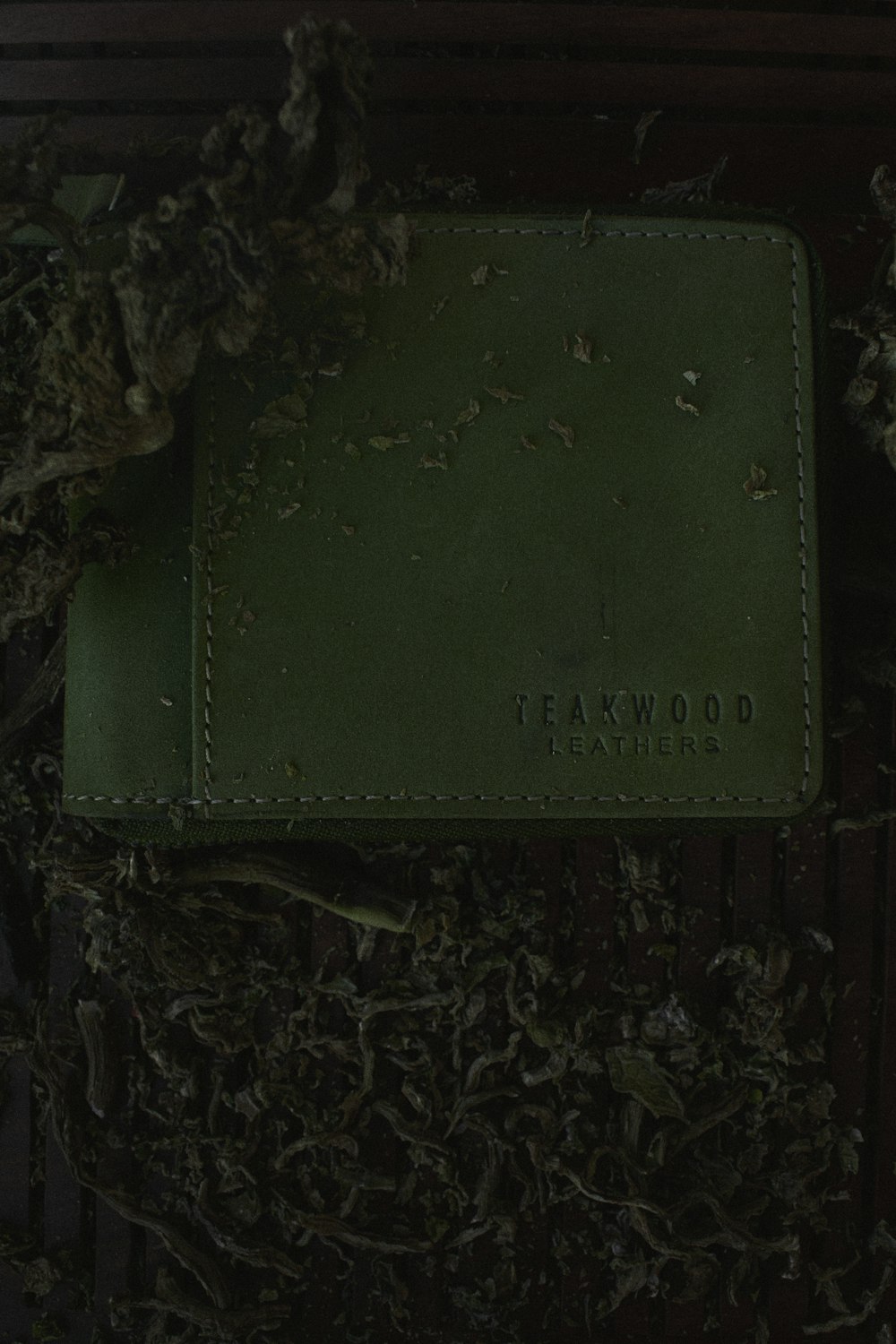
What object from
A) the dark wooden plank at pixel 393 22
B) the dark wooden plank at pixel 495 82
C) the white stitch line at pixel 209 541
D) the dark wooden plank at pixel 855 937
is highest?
the dark wooden plank at pixel 393 22

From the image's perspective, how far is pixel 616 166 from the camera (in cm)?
127

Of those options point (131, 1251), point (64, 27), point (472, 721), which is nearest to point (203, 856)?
point (472, 721)

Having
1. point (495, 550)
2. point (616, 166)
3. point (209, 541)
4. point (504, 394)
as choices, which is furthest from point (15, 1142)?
point (616, 166)

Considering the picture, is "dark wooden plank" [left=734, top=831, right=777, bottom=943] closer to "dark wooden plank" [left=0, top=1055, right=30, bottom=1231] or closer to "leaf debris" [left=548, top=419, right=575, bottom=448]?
"leaf debris" [left=548, top=419, right=575, bottom=448]

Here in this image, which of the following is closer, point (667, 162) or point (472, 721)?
point (472, 721)

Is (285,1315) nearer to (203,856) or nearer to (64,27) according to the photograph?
(203,856)

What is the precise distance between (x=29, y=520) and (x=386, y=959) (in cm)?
66

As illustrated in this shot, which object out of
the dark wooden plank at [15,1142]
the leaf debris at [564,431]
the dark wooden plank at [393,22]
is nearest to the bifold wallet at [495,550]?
the leaf debris at [564,431]

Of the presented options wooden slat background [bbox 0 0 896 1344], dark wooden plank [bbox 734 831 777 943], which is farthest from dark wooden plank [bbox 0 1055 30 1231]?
dark wooden plank [bbox 734 831 777 943]

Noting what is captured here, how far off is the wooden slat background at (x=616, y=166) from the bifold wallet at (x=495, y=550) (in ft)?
→ 0.67

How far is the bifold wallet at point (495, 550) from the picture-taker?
107 cm

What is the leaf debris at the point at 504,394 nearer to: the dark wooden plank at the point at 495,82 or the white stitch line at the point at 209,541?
the white stitch line at the point at 209,541

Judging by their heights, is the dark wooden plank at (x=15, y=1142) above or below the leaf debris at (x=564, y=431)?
below

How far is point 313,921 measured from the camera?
1.28m
